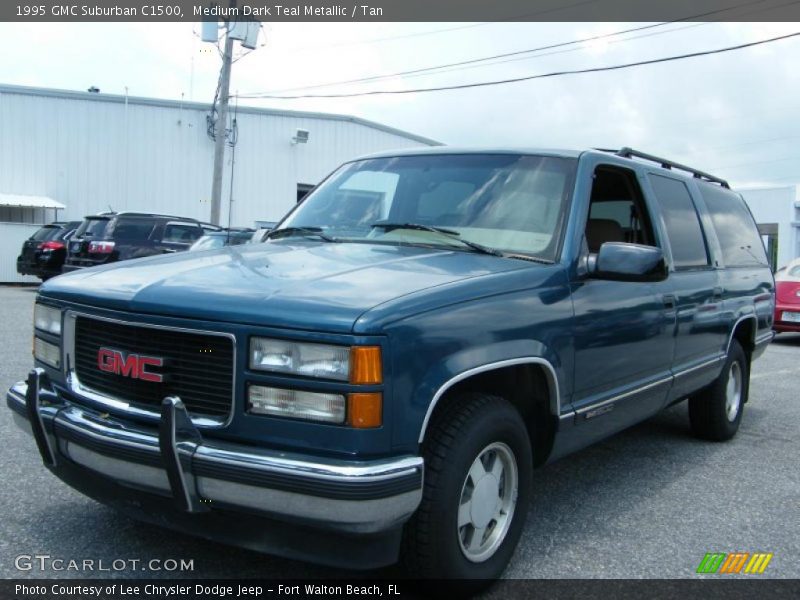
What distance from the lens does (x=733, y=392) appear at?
19.4ft

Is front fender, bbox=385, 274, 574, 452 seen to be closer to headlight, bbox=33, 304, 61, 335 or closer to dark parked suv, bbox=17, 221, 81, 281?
headlight, bbox=33, 304, 61, 335

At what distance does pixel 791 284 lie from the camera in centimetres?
1280

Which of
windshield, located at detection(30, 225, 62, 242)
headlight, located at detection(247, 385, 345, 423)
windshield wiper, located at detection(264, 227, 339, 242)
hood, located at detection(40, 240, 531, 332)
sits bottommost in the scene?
windshield, located at detection(30, 225, 62, 242)

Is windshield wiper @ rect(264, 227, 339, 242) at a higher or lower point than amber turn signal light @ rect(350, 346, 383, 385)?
higher

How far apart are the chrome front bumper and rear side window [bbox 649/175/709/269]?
286 centimetres

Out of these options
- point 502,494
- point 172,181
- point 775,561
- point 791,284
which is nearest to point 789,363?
point 791,284

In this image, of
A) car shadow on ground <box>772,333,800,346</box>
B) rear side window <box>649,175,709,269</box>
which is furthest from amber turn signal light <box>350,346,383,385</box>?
car shadow on ground <box>772,333,800,346</box>

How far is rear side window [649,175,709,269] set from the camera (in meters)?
4.68

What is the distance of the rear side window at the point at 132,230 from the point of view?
14.9 meters

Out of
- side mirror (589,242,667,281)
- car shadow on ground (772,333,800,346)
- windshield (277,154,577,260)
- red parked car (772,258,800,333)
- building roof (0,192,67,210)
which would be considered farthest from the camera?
building roof (0,192,67,210)

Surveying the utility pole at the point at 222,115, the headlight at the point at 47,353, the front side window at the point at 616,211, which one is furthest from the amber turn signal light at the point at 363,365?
the utility pole at the point at 222,115

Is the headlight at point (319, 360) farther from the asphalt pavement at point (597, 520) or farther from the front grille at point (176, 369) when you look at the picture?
the asphalt pavement at point (597, 520)

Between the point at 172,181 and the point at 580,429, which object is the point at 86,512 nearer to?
the point at 580,429

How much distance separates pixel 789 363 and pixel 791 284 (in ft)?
9.93
